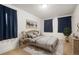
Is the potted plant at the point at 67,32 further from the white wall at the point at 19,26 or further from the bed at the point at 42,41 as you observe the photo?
the white wall at the point at 19,26

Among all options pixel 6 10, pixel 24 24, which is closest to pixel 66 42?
pixel 24 24

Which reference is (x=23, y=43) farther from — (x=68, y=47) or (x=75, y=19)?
(x=75, y=19)

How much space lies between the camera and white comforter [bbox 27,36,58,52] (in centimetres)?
148

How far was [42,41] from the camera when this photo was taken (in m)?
1.53

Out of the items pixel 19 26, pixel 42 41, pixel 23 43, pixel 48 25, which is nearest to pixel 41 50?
pixel 42 41

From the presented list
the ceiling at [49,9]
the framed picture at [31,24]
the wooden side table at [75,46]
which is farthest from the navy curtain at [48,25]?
the wooden side table at [75,46]

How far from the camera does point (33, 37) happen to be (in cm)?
159

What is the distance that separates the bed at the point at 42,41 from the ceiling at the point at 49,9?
0.42 meters

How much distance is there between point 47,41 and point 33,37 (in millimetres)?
304

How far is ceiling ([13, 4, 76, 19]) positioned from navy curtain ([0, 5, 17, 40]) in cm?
20

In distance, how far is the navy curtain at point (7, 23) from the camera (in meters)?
1.40

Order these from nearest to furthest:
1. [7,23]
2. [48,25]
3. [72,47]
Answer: [7,23]
[72,47]
[48,25]

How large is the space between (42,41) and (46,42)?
3.3 inches

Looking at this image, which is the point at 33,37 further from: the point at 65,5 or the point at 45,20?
the point at 65,5
